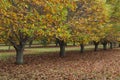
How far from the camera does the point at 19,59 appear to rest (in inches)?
798

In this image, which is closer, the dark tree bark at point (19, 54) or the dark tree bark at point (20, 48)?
the dark tree bark at point (20, 48)

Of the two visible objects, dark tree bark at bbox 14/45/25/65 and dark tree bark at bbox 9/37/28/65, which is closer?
dark tree bark at bbox 9/37/28/65

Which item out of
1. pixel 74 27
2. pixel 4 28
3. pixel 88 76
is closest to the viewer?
pixel 88 76

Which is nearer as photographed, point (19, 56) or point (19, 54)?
point (19, 56)

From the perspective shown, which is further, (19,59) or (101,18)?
(101,18)

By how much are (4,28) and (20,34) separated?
4.74 m

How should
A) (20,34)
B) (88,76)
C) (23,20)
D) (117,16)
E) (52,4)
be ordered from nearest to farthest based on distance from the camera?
(52,4) < (23,20) < (88,76) < (20,34) < (117,16)

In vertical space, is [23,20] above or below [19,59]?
above

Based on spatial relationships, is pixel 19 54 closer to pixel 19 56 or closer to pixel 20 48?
pixel 19 56

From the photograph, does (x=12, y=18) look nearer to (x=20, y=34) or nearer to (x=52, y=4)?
(x=52, y=4)

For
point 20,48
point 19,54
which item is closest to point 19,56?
point 19,54

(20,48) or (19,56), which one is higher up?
(20,48)

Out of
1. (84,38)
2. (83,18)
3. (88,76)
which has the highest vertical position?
(83,18)

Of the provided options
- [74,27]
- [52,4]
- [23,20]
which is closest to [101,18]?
[74,27]
